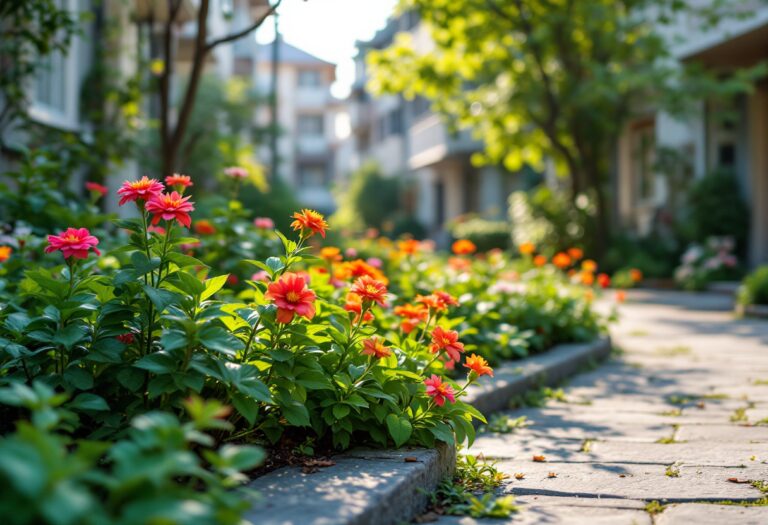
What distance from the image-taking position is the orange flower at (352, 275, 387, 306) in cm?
276

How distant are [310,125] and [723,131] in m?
41.5

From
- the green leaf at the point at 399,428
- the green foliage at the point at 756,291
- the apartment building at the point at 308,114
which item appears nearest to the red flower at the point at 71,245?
the green leaf at the point at 399,428

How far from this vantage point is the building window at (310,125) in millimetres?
53656

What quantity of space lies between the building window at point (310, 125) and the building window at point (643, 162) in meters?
37.8

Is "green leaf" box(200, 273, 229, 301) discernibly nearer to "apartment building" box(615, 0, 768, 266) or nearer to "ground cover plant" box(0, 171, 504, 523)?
"ground cover plant" box(0, 171, 504, 523)

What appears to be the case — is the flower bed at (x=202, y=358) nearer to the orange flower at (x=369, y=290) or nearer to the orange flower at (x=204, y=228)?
the orange flower at (x=369, y=290)

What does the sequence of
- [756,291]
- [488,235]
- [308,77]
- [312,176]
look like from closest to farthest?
[756,291], [488,235], [312,176], [308,77]

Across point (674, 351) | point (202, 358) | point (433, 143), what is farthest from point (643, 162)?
point (202, 358)

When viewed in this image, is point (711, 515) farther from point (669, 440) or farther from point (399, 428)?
point (669, 440)

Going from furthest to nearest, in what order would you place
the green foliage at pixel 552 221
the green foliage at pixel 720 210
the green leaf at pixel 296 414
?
the green foliage at pixel 552 221 < the green foliage at pixel 720 210 < the green leaf at pixel 296 414

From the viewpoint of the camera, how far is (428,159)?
25.2 meters

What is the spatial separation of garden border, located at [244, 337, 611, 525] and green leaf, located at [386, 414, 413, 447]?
0.05 meters

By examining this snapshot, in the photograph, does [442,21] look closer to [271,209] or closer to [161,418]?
[271,209]

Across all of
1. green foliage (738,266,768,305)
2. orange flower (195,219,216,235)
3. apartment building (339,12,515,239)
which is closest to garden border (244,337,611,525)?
orange flower (195,219,216,235)
